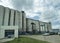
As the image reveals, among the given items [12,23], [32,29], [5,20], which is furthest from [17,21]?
[32,29]

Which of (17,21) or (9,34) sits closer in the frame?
(9,34)

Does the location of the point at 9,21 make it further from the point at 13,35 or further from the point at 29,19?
the point at 13,35

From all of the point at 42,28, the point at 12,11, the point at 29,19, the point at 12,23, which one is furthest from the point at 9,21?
the point at 42,28

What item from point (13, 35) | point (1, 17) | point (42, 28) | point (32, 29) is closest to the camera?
point (13, 35)

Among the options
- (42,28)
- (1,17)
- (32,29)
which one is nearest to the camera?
(1,17)

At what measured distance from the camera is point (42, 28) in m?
106

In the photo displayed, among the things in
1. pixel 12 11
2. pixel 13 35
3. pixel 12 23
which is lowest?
pixel 13 35

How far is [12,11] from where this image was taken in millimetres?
82750

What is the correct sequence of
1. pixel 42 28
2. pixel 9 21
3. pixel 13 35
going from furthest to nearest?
pixel 42 28 → pixel 9 21 → pixel 13 35

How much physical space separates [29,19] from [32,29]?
10796mm

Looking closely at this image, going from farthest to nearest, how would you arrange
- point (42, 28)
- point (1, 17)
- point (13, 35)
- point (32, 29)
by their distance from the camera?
point (42, 28)
point (32, 29)
point (1, 17)
point (13, 35)

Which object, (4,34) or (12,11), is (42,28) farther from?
(4,34)

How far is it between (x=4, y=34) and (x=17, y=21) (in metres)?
45.4

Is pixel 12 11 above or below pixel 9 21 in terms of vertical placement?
above
